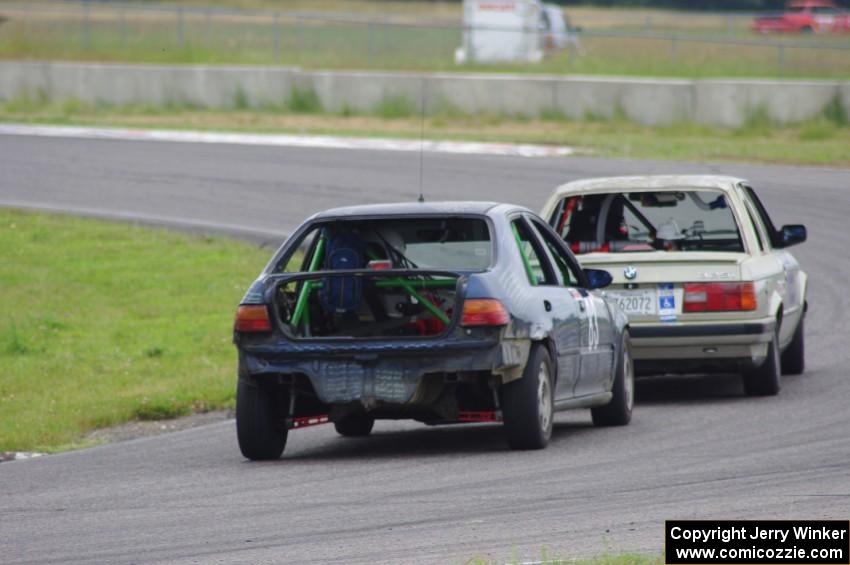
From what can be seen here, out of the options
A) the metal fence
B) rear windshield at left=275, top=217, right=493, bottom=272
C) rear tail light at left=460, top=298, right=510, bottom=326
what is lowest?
the metal fence

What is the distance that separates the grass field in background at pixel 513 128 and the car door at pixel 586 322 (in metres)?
15.7

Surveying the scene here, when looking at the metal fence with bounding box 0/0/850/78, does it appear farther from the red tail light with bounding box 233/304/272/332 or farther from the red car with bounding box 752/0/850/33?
the red tail light with bounding box 233/304/272/332

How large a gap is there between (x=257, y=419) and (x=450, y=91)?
23534 millimetres

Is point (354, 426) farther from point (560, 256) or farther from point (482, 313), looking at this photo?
point (482, 313)

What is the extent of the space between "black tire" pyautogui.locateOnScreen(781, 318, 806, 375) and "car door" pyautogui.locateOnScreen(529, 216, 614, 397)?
2.89 metres

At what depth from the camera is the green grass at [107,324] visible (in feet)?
41.1

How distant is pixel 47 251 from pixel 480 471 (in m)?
10.9

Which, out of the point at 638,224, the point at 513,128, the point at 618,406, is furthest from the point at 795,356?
the point at 513,128

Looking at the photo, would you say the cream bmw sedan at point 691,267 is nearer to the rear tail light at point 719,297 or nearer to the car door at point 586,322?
the rear tail light at point 719,297

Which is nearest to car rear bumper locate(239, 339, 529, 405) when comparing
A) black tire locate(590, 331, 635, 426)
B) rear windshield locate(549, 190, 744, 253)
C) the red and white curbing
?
black tire locate(590, 331, 635, 426)

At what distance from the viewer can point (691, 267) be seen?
472 inches

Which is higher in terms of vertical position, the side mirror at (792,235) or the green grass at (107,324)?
the side mirror at (792,235)

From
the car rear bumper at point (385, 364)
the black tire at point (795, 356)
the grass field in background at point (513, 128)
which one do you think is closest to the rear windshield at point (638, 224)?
the black tire at point (795, 356)

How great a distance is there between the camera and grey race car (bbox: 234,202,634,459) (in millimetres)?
9422
